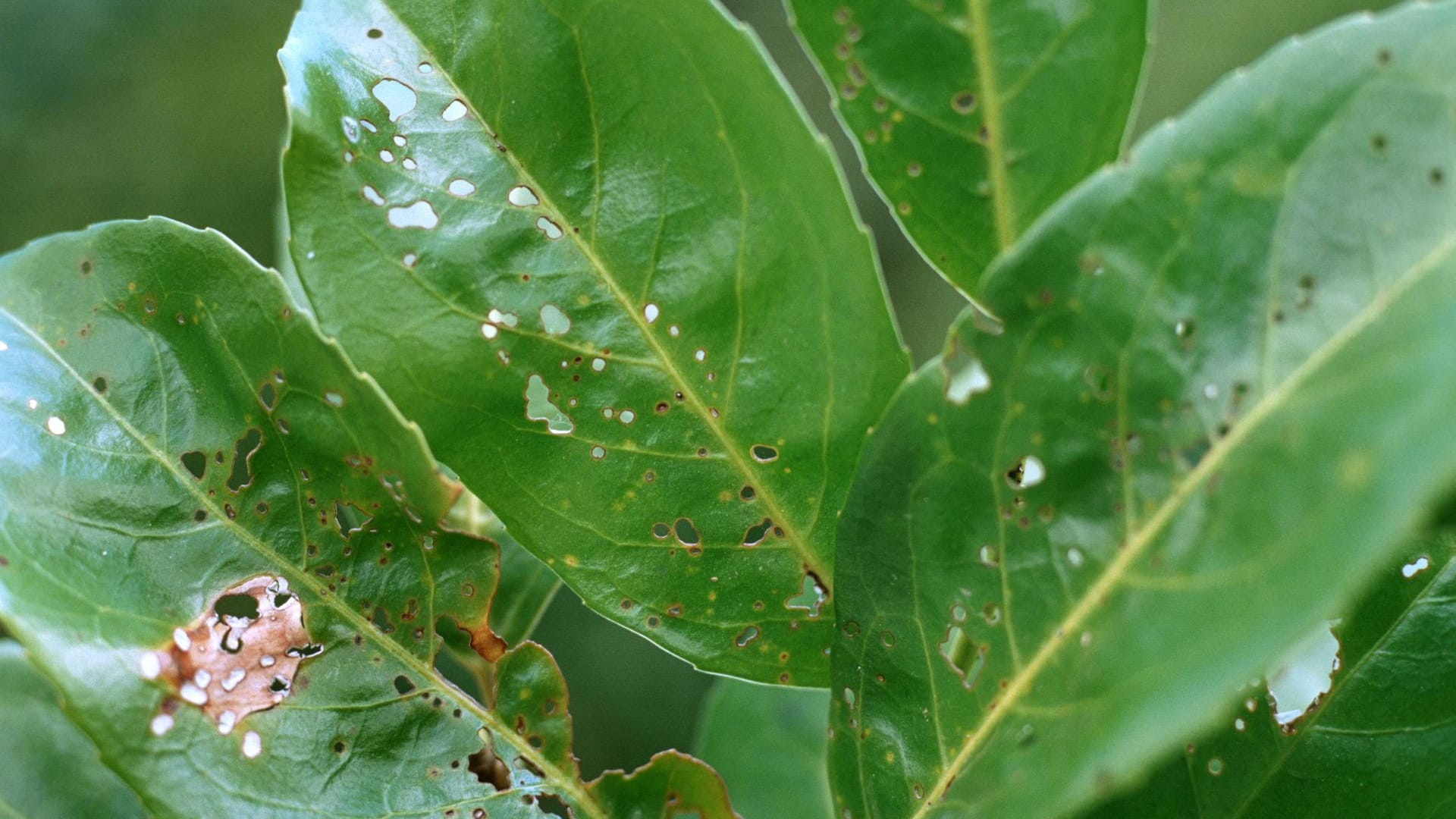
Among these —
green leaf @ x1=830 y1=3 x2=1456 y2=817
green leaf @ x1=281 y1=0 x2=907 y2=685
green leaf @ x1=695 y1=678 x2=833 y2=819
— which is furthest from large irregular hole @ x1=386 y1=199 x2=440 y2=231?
green leaf @ x1=695 y1=678 x2=833 y2=819

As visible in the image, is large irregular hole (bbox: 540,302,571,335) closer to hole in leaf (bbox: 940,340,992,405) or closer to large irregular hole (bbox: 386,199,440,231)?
large irregular hole (bbox: 386,199,440,231)

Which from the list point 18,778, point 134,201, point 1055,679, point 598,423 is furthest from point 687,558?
point 134,201

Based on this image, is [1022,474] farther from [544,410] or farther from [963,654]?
[544,410]

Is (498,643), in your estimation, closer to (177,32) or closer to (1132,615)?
(1132,615)

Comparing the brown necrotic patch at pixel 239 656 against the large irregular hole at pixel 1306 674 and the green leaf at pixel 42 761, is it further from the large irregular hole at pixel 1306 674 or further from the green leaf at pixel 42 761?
the large irregular hole at pixel 1306 674

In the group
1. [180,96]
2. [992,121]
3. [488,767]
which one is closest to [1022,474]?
[992,121]

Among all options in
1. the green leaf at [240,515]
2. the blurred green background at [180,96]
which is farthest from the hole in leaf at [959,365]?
the blurred green background at [180,96]
